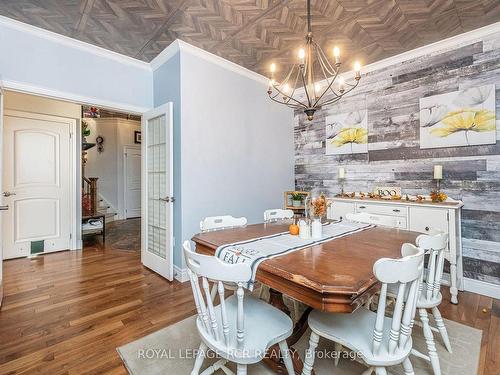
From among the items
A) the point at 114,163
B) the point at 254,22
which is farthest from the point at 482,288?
the point at 114,163

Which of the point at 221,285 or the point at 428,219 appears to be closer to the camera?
the point at 221,285

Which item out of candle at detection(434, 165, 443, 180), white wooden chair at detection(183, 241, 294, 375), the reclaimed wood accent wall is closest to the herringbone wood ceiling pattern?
the reclaimed wood accent wall

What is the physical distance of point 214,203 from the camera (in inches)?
129

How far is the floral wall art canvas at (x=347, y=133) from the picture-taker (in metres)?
3.56

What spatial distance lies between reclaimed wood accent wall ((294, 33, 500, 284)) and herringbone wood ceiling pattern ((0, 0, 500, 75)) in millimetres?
282

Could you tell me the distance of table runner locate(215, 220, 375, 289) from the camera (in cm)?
139

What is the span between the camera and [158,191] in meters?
3.23

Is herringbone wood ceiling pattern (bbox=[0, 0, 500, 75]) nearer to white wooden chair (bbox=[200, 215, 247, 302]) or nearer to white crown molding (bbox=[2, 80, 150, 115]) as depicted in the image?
white crown molding (bbox=[2, 80, 150, 115])

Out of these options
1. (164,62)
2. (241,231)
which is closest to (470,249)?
(241,231)

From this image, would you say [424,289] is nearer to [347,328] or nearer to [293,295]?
[347,328]

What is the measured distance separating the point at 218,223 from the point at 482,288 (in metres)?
2.76

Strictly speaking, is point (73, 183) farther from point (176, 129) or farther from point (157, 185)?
point (176, 129)

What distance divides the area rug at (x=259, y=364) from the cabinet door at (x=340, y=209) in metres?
1.46

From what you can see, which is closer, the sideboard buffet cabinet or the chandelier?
the chandelier
